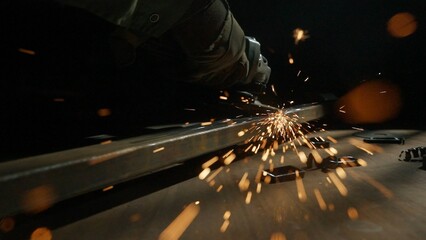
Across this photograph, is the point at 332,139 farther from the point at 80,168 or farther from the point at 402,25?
the point at 402,25

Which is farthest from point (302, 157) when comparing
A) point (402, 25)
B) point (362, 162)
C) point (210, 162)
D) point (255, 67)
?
point (402, 25)

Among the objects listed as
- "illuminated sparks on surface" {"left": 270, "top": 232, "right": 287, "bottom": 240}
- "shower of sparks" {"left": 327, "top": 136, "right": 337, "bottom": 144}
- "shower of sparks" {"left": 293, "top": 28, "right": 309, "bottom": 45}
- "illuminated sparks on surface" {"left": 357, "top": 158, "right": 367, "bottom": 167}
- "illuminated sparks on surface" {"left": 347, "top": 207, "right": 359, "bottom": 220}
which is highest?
"shower of sparks" {"left": 293, "top": 28, "right": 309, "bottom": 45}

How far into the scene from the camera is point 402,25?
4.59 m

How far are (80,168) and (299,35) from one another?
456 centimetres

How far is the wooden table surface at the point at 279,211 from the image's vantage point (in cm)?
103

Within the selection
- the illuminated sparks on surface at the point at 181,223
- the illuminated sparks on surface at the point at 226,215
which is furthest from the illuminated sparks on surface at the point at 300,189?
the illuminated sparks on surface at the point at 181,223

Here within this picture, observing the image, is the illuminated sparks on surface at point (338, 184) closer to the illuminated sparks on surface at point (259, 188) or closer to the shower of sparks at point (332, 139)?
the illuminated sparks on surface at point (259, 188)

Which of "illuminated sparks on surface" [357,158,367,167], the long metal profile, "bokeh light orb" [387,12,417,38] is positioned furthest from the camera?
"bokeh light orb" [387,12,417,38]

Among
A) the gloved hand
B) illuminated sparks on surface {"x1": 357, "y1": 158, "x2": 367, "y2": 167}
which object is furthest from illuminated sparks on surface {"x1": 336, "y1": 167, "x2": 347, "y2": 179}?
the gloved hand

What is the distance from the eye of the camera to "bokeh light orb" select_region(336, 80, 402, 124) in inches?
165

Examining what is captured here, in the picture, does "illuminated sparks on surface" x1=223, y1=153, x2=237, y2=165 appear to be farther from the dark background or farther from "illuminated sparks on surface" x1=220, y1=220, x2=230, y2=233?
"illuminated sparks on surface" x1=220, y1=220, x2=230, y2=233

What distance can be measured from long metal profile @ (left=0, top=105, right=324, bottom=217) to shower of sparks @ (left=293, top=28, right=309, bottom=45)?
3832 millimetres

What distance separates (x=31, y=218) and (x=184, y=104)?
6.08ft

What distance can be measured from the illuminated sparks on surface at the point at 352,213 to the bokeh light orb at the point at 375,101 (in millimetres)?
3200
